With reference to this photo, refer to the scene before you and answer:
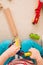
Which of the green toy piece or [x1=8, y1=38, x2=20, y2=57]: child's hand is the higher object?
the green toy piece

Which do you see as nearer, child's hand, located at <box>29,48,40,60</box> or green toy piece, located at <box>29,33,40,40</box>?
child's hand, located at <box>29,48,40,60</box>

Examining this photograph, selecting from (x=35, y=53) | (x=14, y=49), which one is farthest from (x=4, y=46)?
(x=35, y=53)

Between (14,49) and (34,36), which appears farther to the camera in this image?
(34,36)

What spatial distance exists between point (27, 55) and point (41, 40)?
266 millimetres

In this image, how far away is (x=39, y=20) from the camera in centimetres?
140

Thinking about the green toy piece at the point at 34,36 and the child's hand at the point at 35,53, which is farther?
the green toy piece at the point at 34,36

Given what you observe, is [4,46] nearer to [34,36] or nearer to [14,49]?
[14,49]

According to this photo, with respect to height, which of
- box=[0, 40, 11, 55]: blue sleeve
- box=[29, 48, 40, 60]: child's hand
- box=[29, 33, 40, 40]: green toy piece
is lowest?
box=[29, 48, 40, 60]: child's hand

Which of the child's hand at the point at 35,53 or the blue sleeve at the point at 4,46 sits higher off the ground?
the blue sleeve at the point at 4,46

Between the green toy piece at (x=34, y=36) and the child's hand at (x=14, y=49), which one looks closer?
the child's hand at (x=14, y=49)

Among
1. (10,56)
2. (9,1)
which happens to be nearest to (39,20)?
(9,1)

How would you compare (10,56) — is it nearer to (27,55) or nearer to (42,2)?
(27,55)

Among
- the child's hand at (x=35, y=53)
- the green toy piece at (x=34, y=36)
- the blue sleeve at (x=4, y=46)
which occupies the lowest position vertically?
the child's hand at (x=35, y=53)

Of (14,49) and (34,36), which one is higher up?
(34,36)
